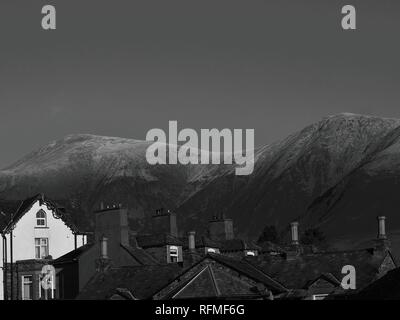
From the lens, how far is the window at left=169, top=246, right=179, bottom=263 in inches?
3772

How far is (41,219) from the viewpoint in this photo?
95.4 meters

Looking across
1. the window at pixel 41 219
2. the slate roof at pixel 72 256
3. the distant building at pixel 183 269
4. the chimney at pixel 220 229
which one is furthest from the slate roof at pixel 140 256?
the chimney at pixel 220 229

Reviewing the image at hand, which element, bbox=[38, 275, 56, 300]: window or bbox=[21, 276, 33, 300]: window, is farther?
bbox=[21, 276, 33, 300]: window

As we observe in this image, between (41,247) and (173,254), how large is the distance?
1283 centimetres

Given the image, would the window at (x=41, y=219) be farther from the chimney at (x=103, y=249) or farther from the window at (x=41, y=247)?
the chimney at (x=103, y=249)

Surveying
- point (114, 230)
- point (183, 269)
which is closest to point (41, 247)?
point (114, 230)

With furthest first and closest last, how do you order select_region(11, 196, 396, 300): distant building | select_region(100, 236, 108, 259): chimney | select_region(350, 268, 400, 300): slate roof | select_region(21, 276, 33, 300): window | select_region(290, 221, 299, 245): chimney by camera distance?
select_region(290, 221, 299, 245): chimney < select_region(21, 276, 33, 300): window < select_region(100, 236, 108, 259): chimney < select_region(11, 196, 396, 300): distant building < select_region(350, 268, 400, 300): slate roof

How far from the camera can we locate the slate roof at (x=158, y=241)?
95.1 m

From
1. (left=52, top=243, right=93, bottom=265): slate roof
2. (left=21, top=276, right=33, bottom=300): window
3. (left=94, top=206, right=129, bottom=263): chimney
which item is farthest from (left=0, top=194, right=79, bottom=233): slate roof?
(left=94, top=206, right=129, bottom=263): chimney

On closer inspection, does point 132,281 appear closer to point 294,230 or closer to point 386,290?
point 294,230

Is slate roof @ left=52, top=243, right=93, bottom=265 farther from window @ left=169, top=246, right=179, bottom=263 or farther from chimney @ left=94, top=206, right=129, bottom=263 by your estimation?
window @ left=169, top=246, right=179, bottom=263

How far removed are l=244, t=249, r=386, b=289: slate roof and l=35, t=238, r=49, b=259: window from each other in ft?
71.2
